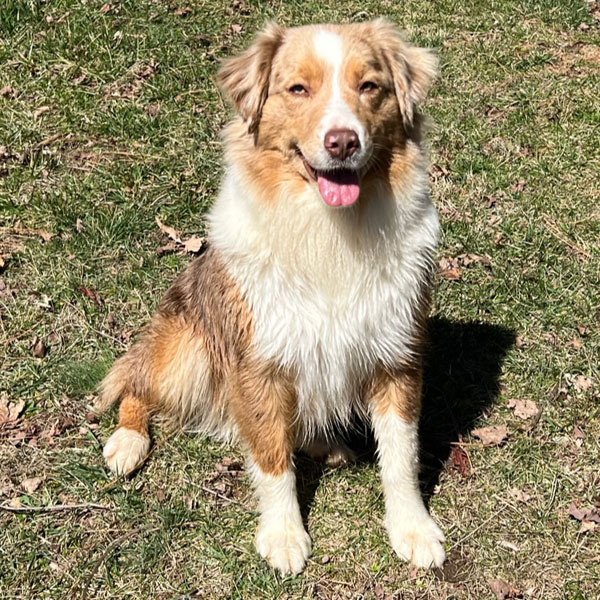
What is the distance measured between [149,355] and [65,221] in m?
1.82

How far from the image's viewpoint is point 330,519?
396cm

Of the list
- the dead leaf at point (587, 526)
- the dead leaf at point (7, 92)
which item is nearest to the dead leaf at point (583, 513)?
the dead leaf at point (587, 526)

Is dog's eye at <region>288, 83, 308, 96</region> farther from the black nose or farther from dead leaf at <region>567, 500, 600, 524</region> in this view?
dead leaf at <region>567, 500, 600, 524</region>

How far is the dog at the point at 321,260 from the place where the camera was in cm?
313

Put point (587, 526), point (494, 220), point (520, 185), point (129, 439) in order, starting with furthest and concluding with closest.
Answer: point (520, 185), point (494, 220), point (129, 439), point (587, 526)

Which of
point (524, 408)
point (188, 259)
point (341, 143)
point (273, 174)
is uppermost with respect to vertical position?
point (341, 143)

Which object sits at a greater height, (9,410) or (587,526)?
(587,526)

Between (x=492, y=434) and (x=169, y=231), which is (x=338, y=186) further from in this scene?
(x=169, y=231)

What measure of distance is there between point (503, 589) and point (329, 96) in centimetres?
236

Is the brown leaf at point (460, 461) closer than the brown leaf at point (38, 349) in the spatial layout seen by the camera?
Yes

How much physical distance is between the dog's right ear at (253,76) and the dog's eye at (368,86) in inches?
16.1

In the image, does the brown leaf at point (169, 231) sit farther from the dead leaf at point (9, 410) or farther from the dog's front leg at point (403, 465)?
the dog's front leg at point (403, 465)

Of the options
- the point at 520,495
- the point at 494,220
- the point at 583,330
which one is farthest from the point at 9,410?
the point at 494,220

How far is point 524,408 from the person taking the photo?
4477 millimetres
